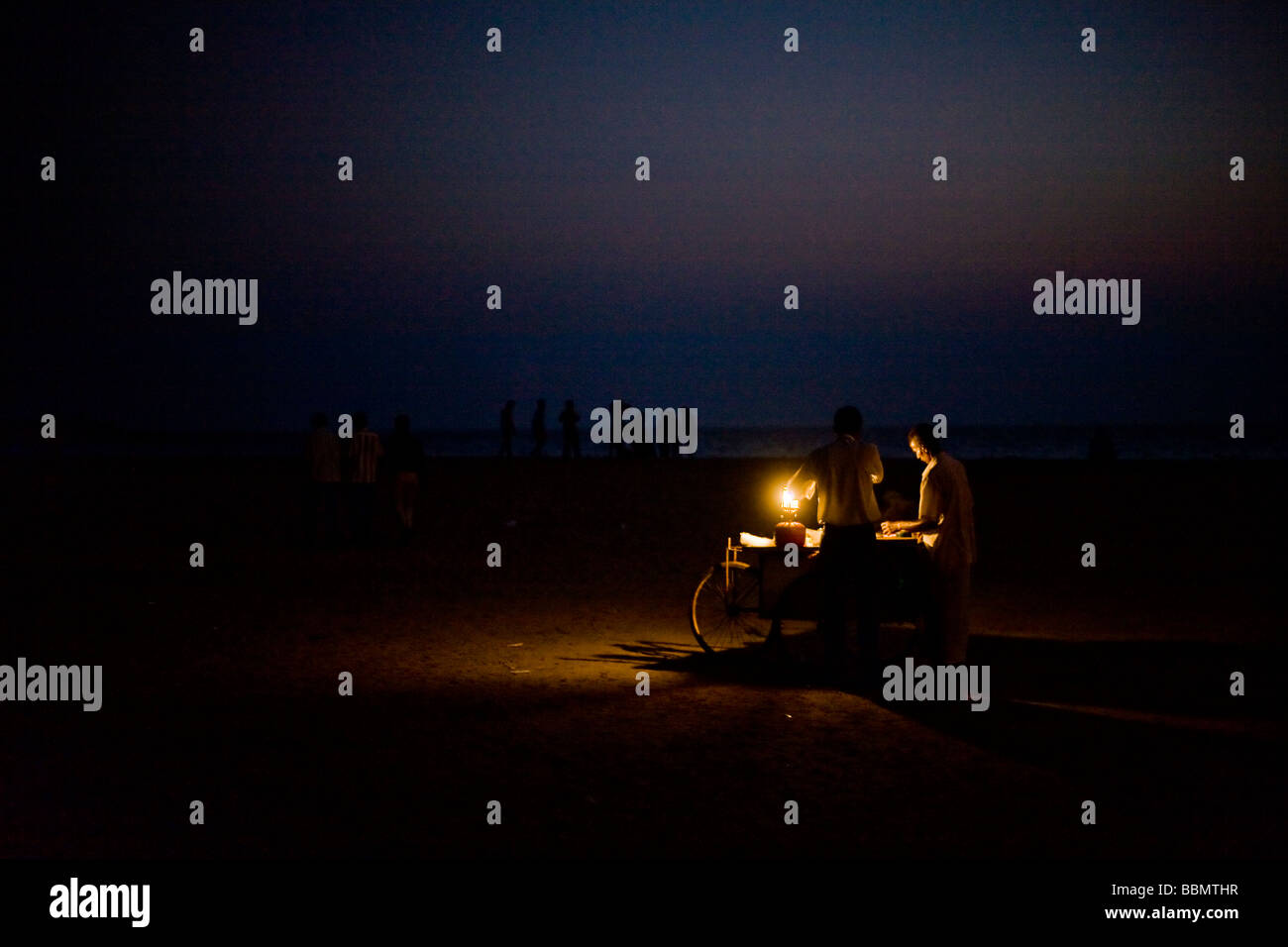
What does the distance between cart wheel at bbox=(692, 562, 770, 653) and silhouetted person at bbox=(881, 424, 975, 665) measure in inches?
73.8

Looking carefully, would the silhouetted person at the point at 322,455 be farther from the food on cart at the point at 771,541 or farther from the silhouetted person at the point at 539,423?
the silhouetted person at the point at 539,423

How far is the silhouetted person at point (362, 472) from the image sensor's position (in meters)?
19.5

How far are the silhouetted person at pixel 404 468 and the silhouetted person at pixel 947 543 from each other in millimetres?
11616

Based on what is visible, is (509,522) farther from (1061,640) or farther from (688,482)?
(1061,640)

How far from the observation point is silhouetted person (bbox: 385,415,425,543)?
20.2 metres

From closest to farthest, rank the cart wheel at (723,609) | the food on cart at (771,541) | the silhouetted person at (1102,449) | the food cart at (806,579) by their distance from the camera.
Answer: the food cart at (806,579), the food on cart at (771,541), the cart wheel at (723,609), the silhouetted person at (1102,449)

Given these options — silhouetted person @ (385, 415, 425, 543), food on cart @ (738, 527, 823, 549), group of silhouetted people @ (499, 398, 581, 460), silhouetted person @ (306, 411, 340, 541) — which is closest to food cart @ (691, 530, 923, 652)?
food on cart @ (738, 527, 823, 549)

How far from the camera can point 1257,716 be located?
8469 mm

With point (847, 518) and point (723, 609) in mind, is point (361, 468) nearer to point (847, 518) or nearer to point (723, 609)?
point (723, 609)

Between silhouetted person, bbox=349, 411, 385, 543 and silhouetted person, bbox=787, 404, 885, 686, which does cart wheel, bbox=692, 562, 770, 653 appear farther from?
silhouetted person, bbox=349, 411, 385, 543

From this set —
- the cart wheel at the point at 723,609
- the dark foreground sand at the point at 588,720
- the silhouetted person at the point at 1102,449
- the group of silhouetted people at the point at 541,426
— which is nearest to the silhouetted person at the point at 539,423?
the group of silhouetted people at the point at 541,426
